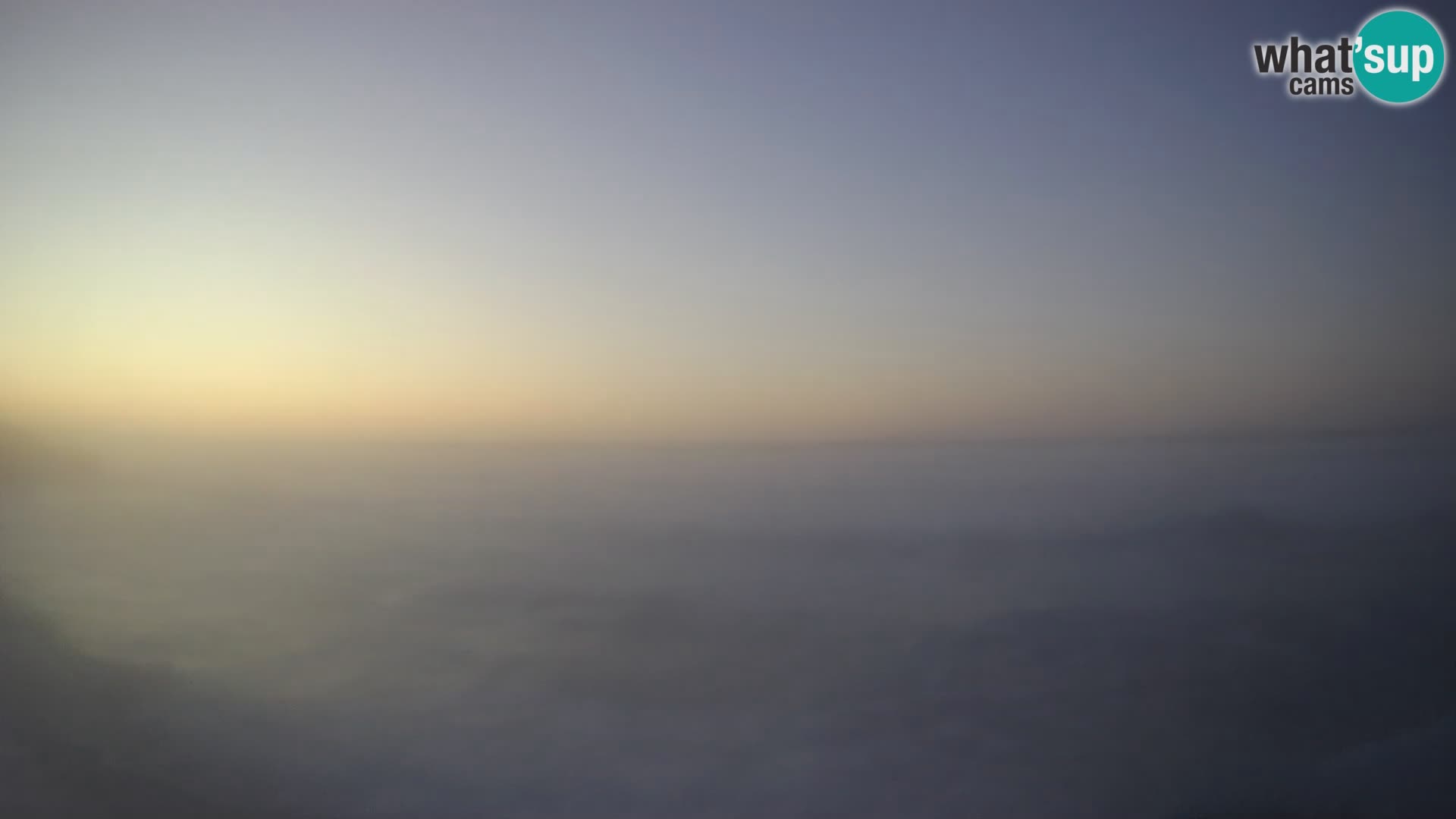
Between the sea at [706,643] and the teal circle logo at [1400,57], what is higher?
the teal circle logo at [1400,57]

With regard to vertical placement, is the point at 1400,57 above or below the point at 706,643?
above

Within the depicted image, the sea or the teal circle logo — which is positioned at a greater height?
the teal circle logo

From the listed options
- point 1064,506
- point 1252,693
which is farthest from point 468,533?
point 1252,693

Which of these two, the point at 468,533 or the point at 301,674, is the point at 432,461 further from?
the point at 301,674
